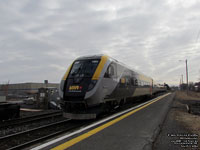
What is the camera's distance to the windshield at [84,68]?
8.15m

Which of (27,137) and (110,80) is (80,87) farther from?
(27,137)

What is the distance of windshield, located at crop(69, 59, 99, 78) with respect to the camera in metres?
8.15

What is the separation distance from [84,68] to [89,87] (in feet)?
4.22

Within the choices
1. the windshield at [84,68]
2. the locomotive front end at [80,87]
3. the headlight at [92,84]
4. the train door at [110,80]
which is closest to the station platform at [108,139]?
the locomotive front end at [80,87]

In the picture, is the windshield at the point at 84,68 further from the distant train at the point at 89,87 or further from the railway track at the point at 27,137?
the railway track at the point at 27,137

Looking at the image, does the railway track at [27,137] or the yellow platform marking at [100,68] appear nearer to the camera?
the railway track at [27,137]

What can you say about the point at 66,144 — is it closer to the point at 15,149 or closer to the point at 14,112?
the point at 15,149

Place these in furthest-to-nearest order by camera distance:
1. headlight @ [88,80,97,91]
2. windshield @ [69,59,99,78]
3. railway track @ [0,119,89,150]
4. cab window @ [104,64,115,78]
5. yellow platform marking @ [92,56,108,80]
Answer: cab window @ [104,64,115,78], windshield @ [69,59,99,78], yellow platform marking @ [92,56,108,80], headlight @ [88,80,97,91], railway track @ [0,119,89,150]

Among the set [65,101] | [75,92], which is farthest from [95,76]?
[65,101]

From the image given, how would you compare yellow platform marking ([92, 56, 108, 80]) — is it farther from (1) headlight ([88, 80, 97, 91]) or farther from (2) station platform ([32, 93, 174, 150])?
(2) station platform ([32, 93, 174, 150])

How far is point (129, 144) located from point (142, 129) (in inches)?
69.2

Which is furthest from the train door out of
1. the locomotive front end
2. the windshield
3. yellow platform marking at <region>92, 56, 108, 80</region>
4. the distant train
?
the windshield

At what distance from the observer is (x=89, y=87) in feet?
24.9

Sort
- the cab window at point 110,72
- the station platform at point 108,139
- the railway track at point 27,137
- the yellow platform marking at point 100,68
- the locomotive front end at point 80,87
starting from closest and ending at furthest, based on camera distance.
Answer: the station platform at point 108,139, the railway track at point 27,137, the locomotive front end at point 80,87, the yellow platform marking at point 100,68, the cab window at point 110,72
